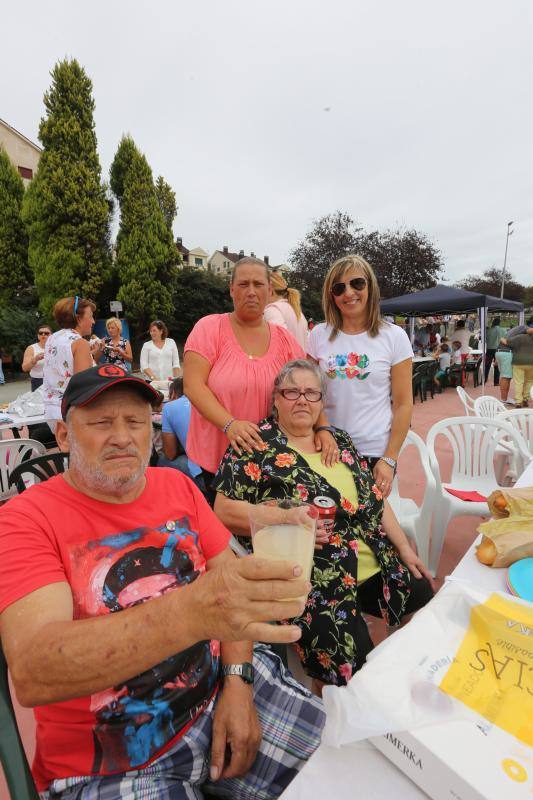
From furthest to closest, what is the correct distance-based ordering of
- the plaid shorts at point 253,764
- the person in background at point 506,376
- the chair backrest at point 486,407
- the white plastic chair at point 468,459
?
the person in background at point 506,376 → the chair backrest at point 486,407 → the white plastic chair at point 468,459 → the plaid shorts at point 253,764

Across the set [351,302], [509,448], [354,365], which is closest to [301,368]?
[354,365]

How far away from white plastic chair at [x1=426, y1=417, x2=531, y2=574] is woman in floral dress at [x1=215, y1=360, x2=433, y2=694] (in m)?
1.17

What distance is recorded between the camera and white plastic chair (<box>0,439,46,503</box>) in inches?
136

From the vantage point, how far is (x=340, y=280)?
2.34 meters

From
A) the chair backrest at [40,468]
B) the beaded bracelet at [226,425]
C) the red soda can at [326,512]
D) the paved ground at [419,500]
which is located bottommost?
the paved ground at [419,500]

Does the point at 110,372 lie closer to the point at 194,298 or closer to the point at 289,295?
the point at 289,295

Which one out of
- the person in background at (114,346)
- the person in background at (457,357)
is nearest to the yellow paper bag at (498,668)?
the person in background at (114,346)

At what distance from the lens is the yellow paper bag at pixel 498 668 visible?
77 centimetres

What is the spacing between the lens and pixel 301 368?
2076mm

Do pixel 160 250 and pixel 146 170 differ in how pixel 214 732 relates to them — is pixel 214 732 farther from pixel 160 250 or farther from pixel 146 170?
pixel 146 170

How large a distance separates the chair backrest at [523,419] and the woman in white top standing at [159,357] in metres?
4.55

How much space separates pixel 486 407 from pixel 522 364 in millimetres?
3925

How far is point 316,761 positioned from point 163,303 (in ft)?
67.2

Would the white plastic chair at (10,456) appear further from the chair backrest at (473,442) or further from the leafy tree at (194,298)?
the leafy tree at (194,298)
